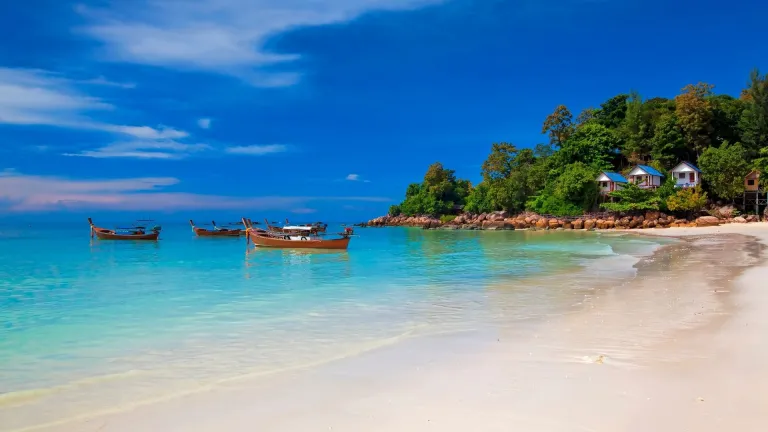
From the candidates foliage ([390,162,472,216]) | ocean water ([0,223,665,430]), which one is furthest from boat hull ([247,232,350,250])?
foliage ([390,162,472,216])

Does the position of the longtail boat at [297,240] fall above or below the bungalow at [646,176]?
below

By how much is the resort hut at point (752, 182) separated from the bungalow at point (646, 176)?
6.55 meters

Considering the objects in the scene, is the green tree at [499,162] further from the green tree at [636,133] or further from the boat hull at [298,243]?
the boat hull at [298,243]

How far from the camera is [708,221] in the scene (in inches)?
1564

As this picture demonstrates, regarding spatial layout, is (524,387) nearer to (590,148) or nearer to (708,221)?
(708,221)

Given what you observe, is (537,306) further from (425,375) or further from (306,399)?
(306,399)

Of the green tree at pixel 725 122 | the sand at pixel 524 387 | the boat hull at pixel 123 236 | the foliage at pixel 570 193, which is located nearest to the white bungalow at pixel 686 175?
the green tree at pixel 725 122

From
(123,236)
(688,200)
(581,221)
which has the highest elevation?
(688,200)

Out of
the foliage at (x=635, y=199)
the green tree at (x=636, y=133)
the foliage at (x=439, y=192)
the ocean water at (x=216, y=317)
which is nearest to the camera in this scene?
the ocean water at (x=216, y=317)

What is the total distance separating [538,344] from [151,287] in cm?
1165

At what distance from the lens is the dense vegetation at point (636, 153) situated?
4341 cm

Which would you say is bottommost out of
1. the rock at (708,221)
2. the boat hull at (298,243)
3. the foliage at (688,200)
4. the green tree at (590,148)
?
the boat hull at (298,243)

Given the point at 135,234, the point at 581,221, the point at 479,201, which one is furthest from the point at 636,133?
the point at 135,234

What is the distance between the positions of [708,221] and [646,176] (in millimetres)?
7417
